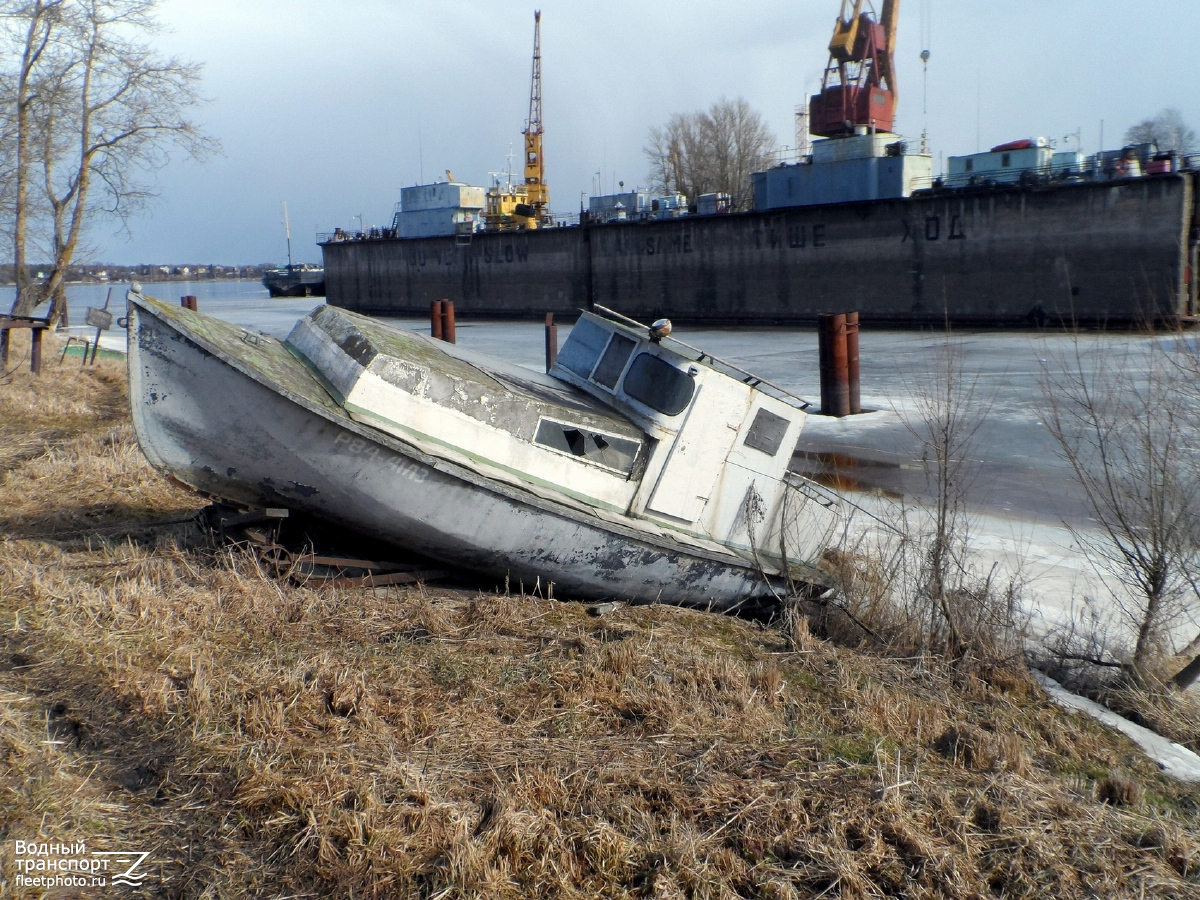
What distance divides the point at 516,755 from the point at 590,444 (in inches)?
107

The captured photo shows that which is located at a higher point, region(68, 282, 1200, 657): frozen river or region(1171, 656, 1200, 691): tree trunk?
region(68, 282, 1200, 657): frozen river

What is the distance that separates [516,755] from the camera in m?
4.32

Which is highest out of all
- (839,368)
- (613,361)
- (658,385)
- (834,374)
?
(613,361)

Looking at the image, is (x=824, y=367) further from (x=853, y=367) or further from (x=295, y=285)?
(x=295, y=285)

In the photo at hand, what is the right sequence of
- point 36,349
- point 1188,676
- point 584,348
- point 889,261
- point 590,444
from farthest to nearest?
1. point 889,261
2. point 36,349
3. point 584,348
4. point 590,444
5. point 1188,676

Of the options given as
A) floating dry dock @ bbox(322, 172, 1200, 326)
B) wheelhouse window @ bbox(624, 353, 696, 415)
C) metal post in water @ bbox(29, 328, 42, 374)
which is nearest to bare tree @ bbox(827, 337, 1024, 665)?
wheelhouse window @ bbox(624, 353, 696, 415)

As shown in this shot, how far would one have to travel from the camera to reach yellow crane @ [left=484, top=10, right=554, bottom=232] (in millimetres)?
54188

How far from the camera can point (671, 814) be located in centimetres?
387

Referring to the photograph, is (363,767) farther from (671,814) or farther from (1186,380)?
(1186,380)

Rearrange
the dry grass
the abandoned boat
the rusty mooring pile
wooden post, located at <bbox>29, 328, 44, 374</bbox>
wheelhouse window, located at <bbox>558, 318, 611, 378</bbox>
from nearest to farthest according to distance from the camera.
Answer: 1. the dry grass
2. the abandoned boat
3. wheelhouse window, located at <bbox>558, 318, 611, 378</bbox>
4. the rusty mooring pile
5. wooden post, located at <bbox>29, 328, 44, 374</bbox>

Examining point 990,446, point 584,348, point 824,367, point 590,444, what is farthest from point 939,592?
point 824,367

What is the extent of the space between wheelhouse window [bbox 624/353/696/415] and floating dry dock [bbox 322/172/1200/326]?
47.6 ft

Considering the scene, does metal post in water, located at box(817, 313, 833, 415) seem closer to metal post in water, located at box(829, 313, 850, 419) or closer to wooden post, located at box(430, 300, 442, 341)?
metal post in water, located at box(829, 313, 850, 419)

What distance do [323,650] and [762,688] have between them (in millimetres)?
2586
